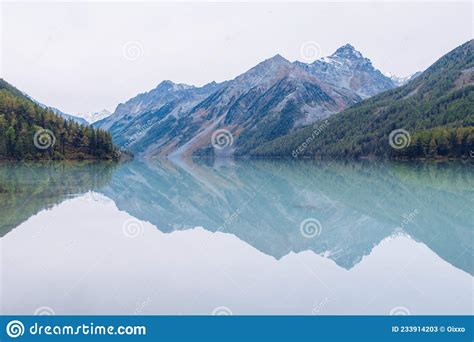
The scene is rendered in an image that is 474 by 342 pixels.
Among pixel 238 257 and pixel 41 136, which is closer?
pixel 238 257

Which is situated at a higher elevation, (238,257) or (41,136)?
(41,136)

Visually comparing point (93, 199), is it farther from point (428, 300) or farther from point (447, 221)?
point (428, 300)

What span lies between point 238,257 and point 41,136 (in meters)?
121

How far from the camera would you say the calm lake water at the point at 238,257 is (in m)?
14.9

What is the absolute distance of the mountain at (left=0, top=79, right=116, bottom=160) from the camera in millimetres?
118438

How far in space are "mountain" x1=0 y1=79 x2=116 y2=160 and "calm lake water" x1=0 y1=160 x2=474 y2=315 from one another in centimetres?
8738

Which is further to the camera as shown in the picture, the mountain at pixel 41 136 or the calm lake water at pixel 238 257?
the mountain at pixel 41 136

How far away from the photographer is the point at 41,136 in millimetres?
128500

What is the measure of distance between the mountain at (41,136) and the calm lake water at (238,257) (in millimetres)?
87375

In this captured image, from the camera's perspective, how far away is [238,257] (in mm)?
21594

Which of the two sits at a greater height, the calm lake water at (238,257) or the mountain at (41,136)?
the mountain at (41,136)

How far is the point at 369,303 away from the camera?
1481 centimetres

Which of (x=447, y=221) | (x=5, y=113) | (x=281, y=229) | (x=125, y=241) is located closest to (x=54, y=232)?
(x=125, y=241)
